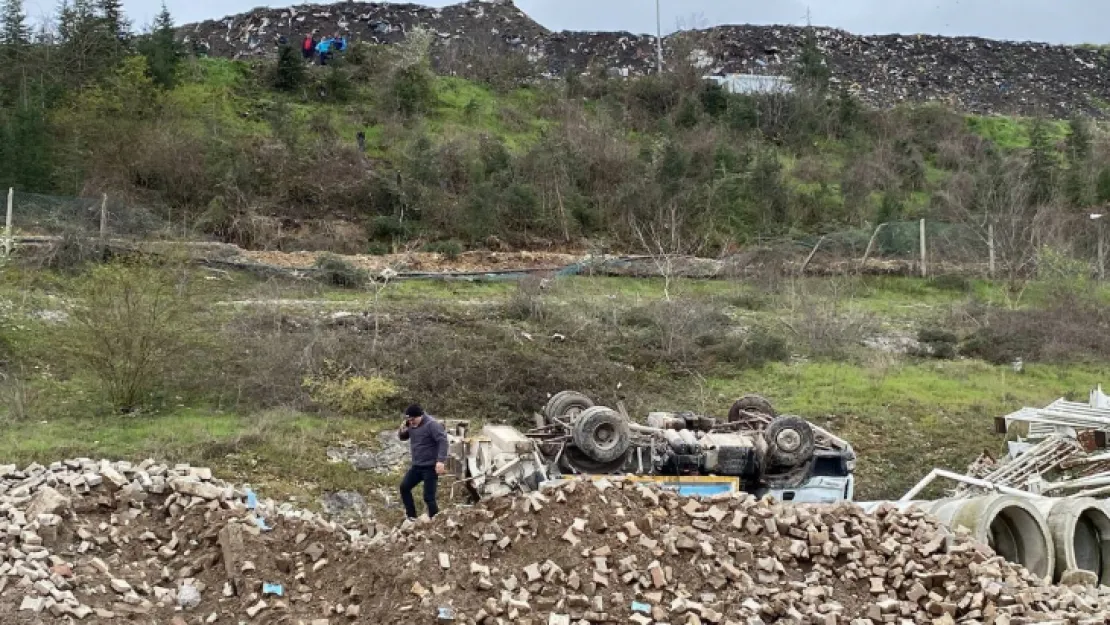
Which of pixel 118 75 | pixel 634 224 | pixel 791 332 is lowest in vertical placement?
pixel 791 332

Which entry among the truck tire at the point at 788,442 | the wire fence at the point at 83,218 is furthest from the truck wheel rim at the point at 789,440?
the wire fence at the point at 83,218

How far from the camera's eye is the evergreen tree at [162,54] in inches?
1152

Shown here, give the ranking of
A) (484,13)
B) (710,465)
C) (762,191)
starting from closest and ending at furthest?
(710,465) → (762,191) → (484,13)

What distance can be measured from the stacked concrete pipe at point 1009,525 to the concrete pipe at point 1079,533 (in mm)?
51

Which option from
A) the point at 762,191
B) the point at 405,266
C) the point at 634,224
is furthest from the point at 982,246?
the point at 405,266

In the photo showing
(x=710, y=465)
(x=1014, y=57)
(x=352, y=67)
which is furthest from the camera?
(x=1014, y=57)

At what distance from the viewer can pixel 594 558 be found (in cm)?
688

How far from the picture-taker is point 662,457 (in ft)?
32.1

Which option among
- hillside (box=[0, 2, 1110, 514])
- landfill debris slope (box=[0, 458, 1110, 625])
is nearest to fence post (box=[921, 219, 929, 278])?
hillside (box=[0, 2, 1110, 514])

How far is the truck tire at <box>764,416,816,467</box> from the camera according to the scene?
998 centimetres

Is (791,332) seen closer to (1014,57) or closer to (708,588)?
(708,588)

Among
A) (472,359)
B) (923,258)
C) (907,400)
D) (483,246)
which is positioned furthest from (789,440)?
(923,258)

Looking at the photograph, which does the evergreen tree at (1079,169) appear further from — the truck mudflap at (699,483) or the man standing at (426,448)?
the man standing at (426,448)

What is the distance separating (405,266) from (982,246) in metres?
15.1
